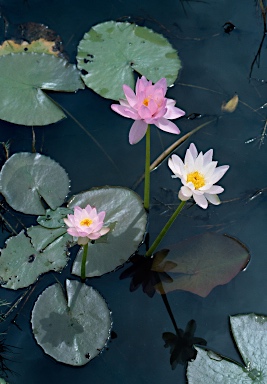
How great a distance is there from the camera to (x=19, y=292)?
106 inches

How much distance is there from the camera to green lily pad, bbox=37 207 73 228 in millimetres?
2826

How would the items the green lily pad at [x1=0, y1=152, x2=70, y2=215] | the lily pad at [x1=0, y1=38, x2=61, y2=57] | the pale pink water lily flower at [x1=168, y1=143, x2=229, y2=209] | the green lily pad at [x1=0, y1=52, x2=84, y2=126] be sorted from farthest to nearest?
the lily pad at [x1=0, y1=38, x2=61, y2=57]
the green lily pad at [x1=0, y1=52, x2=84, y2=126]
the green lily pad at [x1=0, y1=152, x2=70, y2=215]
the pale pink water lily flower at [x1=168, y1=143, x2=229, y2=209]

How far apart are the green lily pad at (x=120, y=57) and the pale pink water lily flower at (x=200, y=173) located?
0.86m

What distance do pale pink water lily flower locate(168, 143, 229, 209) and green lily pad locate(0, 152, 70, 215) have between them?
691 millimetres

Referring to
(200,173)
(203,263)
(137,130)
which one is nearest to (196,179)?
(200,173)

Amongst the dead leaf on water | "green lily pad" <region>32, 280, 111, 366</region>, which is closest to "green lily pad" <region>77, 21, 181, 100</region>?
the dead leaf on water

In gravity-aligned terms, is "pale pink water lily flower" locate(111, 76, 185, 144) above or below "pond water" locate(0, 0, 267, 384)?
above

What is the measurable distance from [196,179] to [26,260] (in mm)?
886

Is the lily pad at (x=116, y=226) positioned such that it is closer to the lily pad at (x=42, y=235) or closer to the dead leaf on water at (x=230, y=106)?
the lily pad at (x=42, y=235)

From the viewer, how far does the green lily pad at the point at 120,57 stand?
3350mm

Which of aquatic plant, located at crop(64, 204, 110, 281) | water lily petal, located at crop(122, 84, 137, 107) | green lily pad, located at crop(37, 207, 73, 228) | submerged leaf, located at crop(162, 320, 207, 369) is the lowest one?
submerged leaf, located at crop(162, 320, 207, 369)

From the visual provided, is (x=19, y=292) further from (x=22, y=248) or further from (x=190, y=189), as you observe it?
(x=190, y=189)

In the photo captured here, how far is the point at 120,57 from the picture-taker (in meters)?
3.43

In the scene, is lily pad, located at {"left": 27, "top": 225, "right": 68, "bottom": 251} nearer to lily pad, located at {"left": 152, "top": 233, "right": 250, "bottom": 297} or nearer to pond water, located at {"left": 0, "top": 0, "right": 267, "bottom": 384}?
pond water, located at {"left": 0, "top": 0, "right": 267, "bottom": 384}
